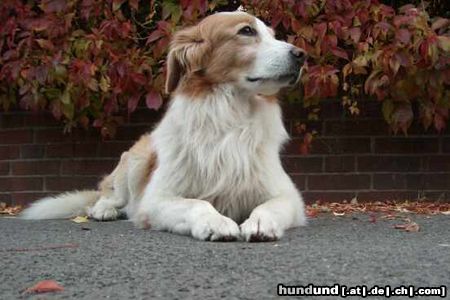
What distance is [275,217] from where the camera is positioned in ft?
10.6

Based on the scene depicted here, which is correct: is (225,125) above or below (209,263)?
above

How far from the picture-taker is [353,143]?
19.6 feet

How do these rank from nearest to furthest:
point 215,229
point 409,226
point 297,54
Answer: point 215,229 → point 297,54 → point 409,226

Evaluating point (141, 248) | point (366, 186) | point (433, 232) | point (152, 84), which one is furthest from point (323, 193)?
point (141, 248)

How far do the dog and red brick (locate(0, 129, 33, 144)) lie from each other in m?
→ 2.90

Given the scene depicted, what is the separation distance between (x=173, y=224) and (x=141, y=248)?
548mm

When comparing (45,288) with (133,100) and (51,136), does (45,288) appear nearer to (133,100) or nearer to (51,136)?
(133,100)

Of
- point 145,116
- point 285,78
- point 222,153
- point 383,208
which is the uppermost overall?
point 285,78

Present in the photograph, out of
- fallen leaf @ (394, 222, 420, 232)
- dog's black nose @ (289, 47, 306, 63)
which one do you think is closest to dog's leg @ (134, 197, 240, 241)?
dog's black nose @ (289, 47, 306, 63)

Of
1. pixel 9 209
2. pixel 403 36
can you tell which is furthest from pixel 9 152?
pixel 403 36

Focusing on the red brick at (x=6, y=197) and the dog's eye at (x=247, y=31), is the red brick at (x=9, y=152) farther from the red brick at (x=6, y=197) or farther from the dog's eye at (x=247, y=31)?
the dog's eye at (x=247, y=31)

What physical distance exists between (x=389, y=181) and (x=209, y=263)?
385cm

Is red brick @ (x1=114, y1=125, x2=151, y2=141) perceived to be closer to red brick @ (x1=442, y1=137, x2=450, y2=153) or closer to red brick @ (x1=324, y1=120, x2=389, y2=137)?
red brick @ (x1=324, y1=120, x2=389, y2=137)

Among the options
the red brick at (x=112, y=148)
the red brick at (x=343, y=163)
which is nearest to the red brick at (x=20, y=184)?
the red brick at (x=112, y=148)
